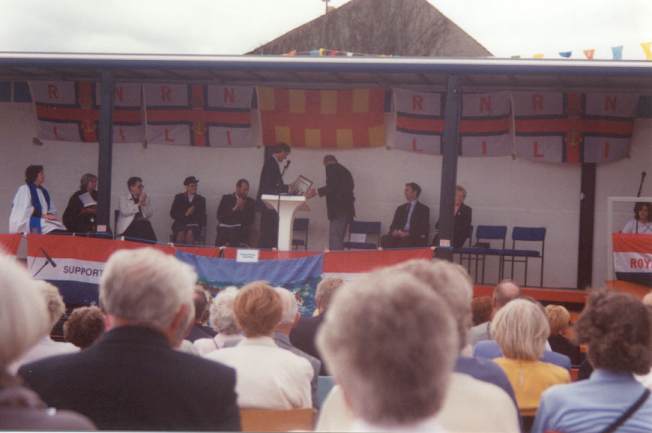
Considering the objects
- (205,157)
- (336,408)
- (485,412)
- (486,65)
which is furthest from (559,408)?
(205,157)

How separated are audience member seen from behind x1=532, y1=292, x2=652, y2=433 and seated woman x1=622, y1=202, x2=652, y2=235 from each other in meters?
9.09

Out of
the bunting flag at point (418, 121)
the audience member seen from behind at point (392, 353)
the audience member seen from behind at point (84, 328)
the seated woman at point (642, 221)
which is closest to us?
the audience member seen from behind at point (392, 353)

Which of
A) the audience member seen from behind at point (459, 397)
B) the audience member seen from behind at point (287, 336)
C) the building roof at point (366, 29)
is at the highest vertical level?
the building roof at point (366, 29)

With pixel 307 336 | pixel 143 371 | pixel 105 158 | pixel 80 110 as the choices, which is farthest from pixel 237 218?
pixel 143 371

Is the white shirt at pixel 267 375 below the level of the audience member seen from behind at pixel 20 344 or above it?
below

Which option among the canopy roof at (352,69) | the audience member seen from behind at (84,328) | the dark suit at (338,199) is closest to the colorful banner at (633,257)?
the canopy roof at (352,69)

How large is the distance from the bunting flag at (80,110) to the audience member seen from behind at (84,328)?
33.0 feet

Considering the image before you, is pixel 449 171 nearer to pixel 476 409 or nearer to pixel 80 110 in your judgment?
pixel 80 110

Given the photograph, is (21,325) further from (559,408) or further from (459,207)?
(459,207)

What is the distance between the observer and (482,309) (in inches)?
237

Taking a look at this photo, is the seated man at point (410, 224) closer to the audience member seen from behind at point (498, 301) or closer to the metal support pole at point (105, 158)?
the metal support pole at point (105, 158)

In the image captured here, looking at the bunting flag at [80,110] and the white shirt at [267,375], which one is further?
the bunting flag at [80,110]

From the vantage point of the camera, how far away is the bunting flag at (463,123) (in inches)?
521

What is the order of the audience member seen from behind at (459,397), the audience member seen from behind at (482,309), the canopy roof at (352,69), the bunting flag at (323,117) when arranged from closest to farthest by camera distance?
1. the audience member seen from behind at (459,397)
2. the audience member seen from behind at (482,309)
3. the canopy roof at (352,69)
4. the bunting flag at (323,117)
